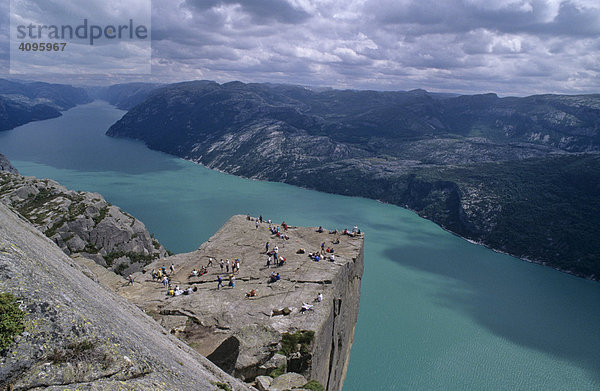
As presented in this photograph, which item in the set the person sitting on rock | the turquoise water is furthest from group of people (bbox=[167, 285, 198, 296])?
the turquoise water

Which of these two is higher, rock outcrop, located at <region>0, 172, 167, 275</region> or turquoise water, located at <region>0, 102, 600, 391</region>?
rock outcrop, located at <region>0, 172, 167, 275</region>

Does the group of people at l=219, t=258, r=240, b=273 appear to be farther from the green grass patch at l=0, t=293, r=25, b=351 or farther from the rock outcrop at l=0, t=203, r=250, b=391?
the green grass patch at l=0, t=293, r=25, b=351

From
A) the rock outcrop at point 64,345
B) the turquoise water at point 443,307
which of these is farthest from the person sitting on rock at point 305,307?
the turquoise water at point 443,307

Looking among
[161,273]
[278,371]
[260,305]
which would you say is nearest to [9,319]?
[278,371]

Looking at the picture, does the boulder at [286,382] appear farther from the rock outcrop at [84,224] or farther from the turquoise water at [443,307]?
the rock outcrop at [84,224]

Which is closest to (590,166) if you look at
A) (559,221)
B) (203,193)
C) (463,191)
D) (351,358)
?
(559,221)

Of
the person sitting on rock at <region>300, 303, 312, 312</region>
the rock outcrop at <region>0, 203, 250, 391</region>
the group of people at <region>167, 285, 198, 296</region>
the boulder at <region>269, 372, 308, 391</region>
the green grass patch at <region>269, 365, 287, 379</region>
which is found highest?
the rock outcrop at <region>0, 203, 250, 391</region>

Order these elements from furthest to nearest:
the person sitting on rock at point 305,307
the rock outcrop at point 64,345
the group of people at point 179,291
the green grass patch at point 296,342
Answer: the group of people at point 179,291
the person sitting on rock at point 305,307
the green grass patch at point 296,342
the rock outcrop at point 64,345
